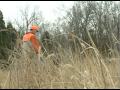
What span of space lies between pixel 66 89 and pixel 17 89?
0.53 metres

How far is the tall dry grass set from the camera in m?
3.14

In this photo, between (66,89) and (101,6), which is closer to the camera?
(66,89)

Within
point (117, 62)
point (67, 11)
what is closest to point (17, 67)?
point (117, 62)

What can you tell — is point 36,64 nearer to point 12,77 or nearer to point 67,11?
point 12,77

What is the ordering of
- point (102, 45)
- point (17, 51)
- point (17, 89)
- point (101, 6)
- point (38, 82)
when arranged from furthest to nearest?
1. point (101, 6)
2. point (102, 45)
3. point (17, 51)
4. point (38, 82)
5. point (17, 89)

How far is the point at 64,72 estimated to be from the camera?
11.6ft

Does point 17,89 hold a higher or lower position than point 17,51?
lower

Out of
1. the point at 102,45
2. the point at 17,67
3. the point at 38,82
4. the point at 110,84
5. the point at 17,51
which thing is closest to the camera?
the point at 110,84

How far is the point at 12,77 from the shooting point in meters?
3.82

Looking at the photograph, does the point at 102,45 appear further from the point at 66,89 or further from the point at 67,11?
the point at 67,11

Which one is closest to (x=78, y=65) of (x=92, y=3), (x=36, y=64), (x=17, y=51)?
(x=36, y=64)

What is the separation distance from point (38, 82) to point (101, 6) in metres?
48.0

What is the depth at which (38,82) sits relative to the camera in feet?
11.8

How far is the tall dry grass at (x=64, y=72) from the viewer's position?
3.14 metres
